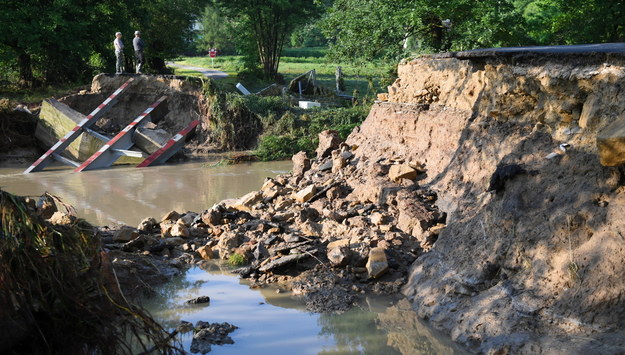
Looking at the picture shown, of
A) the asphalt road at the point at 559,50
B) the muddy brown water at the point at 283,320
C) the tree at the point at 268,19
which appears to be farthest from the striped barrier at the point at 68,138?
the tree at the point at 268,19

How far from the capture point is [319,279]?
294 inches

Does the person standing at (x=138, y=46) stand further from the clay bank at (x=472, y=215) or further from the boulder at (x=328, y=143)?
the clay bank at (x=472, y=215)

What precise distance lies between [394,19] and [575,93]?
9.59m

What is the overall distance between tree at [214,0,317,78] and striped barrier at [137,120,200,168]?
44.2ft

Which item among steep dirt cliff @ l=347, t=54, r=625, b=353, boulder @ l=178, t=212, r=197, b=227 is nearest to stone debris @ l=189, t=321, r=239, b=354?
steep dirt cliff @ l=347, t=54, r=625, b=353

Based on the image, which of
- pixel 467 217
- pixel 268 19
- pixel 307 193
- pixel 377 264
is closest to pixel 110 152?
pixel 307 193

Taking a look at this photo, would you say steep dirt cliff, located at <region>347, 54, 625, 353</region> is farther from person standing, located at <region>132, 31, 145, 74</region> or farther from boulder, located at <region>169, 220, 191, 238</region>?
person standing, located at <region>132, 31, 145, 74</region>

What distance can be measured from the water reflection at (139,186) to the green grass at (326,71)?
3.53 m

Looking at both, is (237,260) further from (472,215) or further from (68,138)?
(68,138)

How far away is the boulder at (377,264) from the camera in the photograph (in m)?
7.30

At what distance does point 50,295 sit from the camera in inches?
185

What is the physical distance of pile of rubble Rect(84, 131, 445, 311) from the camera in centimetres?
745

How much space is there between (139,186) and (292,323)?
910cm

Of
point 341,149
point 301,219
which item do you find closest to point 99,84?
point 341,149
